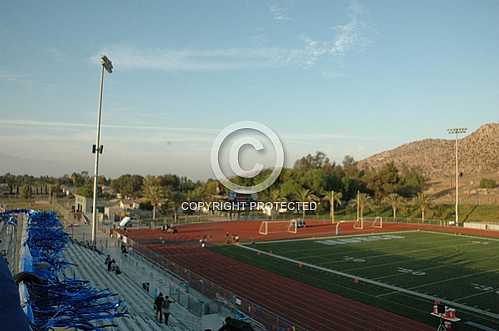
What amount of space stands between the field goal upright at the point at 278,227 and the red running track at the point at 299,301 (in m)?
20.2

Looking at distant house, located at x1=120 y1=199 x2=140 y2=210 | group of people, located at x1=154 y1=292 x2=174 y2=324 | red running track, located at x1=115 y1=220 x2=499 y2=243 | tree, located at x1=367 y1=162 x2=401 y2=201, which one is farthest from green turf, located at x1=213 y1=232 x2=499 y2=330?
tree, located at x1=367 y1=162 x2=401 y2=201

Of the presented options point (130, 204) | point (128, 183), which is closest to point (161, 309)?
point (130, 204)

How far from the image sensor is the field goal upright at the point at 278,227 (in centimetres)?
5176

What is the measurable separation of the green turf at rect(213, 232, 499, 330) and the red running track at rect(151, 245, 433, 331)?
1021mm

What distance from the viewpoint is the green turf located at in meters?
21.0

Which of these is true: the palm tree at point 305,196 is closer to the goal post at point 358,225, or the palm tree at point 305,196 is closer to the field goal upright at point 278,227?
the field goal upright at point 278,227

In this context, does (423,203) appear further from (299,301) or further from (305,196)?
(299,301)

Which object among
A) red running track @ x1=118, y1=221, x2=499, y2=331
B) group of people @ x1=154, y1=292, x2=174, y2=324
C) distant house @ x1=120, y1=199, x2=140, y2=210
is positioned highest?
distant house @ x1=120, y1=199, x2=140, y2=210

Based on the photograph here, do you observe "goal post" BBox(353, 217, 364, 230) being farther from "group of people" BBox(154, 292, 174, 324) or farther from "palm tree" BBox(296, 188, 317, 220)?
"group of people" BBox(154, 292, 174, 324)

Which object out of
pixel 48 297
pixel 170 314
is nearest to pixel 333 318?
pixel 170 314

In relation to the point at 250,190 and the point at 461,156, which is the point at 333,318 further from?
the point at 461,156

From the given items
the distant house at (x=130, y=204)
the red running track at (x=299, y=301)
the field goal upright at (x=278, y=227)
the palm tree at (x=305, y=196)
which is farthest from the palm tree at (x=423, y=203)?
the distant house at (x=130, y=204)

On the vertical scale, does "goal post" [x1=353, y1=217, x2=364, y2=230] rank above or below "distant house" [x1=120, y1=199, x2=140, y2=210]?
below

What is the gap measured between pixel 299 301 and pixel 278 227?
121 feet
